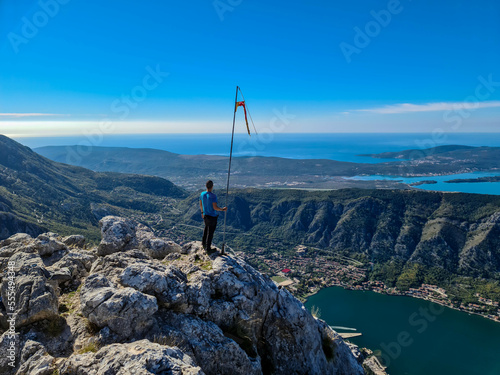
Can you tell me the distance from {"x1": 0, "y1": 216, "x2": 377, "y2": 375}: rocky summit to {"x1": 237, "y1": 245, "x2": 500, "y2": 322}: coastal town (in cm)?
5664

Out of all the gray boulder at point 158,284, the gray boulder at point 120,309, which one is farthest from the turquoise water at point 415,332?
the gray boulder at point 120,309

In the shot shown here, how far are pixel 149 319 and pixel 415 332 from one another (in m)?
63.1

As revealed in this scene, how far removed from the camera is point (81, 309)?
820 cm

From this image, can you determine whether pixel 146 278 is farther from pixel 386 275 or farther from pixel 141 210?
pixel 141 210

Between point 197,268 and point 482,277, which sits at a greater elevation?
point 197,268

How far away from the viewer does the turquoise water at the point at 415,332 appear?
45375 millimetres

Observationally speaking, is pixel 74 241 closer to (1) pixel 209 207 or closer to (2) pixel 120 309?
(1) pixel 209 207

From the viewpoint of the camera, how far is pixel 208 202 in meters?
11.6

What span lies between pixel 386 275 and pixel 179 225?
263 ft

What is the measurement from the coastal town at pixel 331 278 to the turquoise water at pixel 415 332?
223 cm

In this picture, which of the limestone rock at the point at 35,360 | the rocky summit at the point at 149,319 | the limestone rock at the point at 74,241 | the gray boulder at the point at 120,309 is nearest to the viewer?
the limestone rock at the point at 35,360

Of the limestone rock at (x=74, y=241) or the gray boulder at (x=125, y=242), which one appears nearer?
the gray boulder at (x=125, y=242)

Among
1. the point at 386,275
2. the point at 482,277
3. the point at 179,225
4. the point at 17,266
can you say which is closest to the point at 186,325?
the point at 17,266

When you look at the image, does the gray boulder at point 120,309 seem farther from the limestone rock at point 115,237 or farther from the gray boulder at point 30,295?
the limestone rock at point 115,237
